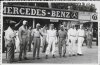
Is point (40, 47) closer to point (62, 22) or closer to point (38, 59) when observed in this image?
point (38, 59)

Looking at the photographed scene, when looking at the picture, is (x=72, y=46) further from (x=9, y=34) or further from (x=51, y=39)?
(x=9, y=34)

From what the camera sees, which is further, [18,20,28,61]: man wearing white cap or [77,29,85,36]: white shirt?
[77,29,85,36]: white shirt

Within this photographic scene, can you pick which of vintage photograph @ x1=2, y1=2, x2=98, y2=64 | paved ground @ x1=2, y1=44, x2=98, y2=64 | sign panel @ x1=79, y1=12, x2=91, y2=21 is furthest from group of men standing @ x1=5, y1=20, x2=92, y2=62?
sign panel @ x1=79, y1=12, x2=91, y2=21

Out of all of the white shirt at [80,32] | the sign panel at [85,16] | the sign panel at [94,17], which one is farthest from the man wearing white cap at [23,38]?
the sign panel at [94,17]

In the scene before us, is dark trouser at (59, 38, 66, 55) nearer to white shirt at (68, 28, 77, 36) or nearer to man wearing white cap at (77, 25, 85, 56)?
white shirt at (68, 28, 77, 36)

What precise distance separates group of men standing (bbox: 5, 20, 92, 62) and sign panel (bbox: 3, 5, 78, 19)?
1.63ft

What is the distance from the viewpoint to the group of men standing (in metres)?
11.2

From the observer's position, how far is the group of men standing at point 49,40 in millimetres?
11250

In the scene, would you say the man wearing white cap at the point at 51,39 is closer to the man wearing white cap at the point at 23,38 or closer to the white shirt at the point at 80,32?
the man wearing white cap at the point at 23,38

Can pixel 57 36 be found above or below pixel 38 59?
above

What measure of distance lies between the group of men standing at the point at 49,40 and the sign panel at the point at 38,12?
497 mm

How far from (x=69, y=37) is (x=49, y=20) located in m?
1.35

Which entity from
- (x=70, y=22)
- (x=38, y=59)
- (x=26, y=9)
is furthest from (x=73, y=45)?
(x=26, y=9)

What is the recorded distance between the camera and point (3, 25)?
37.0 feet
